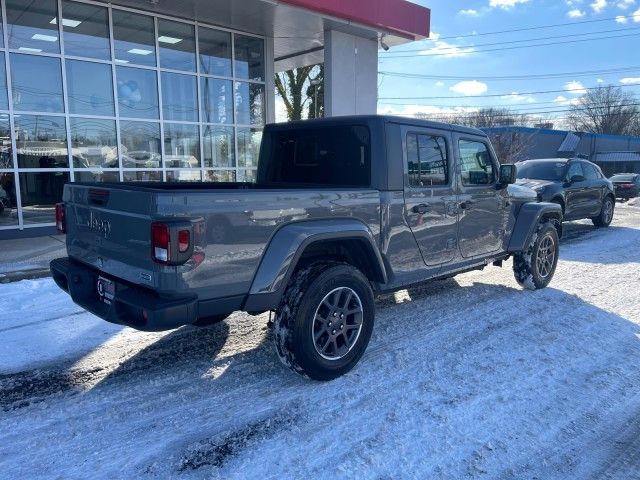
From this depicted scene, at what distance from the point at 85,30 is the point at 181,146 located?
3156 millimetres

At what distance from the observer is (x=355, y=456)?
2695 mm

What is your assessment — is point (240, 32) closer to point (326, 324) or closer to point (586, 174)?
point (586, 174)

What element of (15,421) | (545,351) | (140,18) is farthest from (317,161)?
(140,18)

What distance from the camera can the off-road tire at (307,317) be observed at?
338 centimetres

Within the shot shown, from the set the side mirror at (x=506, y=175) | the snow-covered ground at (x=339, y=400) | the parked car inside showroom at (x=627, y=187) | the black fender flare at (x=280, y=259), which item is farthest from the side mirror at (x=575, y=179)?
the parked car inside showroom at (x=627, y=187)

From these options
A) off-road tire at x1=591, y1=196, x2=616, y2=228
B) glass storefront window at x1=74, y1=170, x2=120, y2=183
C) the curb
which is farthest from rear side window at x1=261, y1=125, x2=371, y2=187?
off-road tire at x1=591, y1=196, x2=616, y2=228

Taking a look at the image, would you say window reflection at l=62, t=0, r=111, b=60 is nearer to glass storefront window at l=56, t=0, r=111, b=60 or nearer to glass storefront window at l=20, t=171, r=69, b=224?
glass storefront window at l=56, t=0, r=111, b=60

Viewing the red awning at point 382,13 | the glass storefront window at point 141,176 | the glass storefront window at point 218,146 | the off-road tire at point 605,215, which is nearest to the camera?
the red awning at point 382,13

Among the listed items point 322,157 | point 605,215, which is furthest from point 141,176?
point 605,215

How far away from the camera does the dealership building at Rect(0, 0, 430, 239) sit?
9789 mm

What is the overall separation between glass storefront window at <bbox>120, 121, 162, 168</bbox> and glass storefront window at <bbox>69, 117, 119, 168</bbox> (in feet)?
0.75

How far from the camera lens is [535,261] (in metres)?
5.98

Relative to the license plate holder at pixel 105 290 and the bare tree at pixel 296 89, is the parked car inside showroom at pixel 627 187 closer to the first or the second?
the bare tree at pixel 296 89

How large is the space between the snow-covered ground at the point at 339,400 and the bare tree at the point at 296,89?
16900 mm
